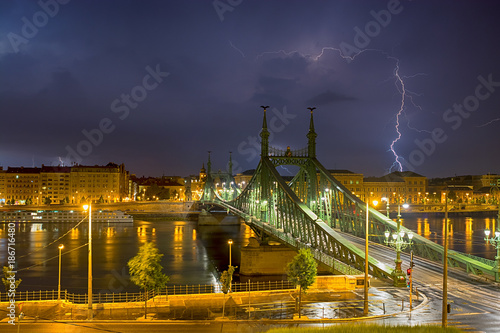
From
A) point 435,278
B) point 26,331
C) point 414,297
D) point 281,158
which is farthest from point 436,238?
point 26,331

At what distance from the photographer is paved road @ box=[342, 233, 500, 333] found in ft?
62.5

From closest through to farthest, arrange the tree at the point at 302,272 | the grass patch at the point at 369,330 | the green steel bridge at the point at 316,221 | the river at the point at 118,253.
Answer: the grass patch at the point at 369,330 < the tree at the point at 302,272 < the green steel bridge at the point at 316,221 < the river at the point at 118,253

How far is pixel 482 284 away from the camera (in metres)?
26.9

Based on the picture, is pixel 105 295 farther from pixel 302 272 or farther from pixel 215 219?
pixel 215 219

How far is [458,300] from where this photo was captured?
22828 millimetres

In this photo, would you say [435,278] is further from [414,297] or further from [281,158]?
[281,158]

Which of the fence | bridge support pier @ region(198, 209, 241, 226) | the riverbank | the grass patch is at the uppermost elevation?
the grass patch

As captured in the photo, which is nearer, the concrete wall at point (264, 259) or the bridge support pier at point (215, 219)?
the concrete wall at point (264, 259)

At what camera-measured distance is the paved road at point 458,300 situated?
1905 cm

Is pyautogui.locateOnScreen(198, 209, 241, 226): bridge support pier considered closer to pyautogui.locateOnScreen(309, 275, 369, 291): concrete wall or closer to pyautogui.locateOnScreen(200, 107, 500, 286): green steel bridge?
pyautogui.locateOnScreen(200, 107, 500, 286): green steel bridge

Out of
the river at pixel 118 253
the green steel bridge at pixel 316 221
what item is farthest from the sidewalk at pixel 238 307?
the river at pixel 118 253

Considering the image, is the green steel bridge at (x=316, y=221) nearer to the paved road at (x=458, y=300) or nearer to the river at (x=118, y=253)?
the paved road at (x=458, y=300)

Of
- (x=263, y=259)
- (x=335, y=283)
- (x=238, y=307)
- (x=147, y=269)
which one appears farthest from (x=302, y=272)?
(x=263, y=259)

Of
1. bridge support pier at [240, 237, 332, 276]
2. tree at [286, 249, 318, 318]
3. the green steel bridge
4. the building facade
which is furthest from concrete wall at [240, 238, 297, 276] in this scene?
the building facade
